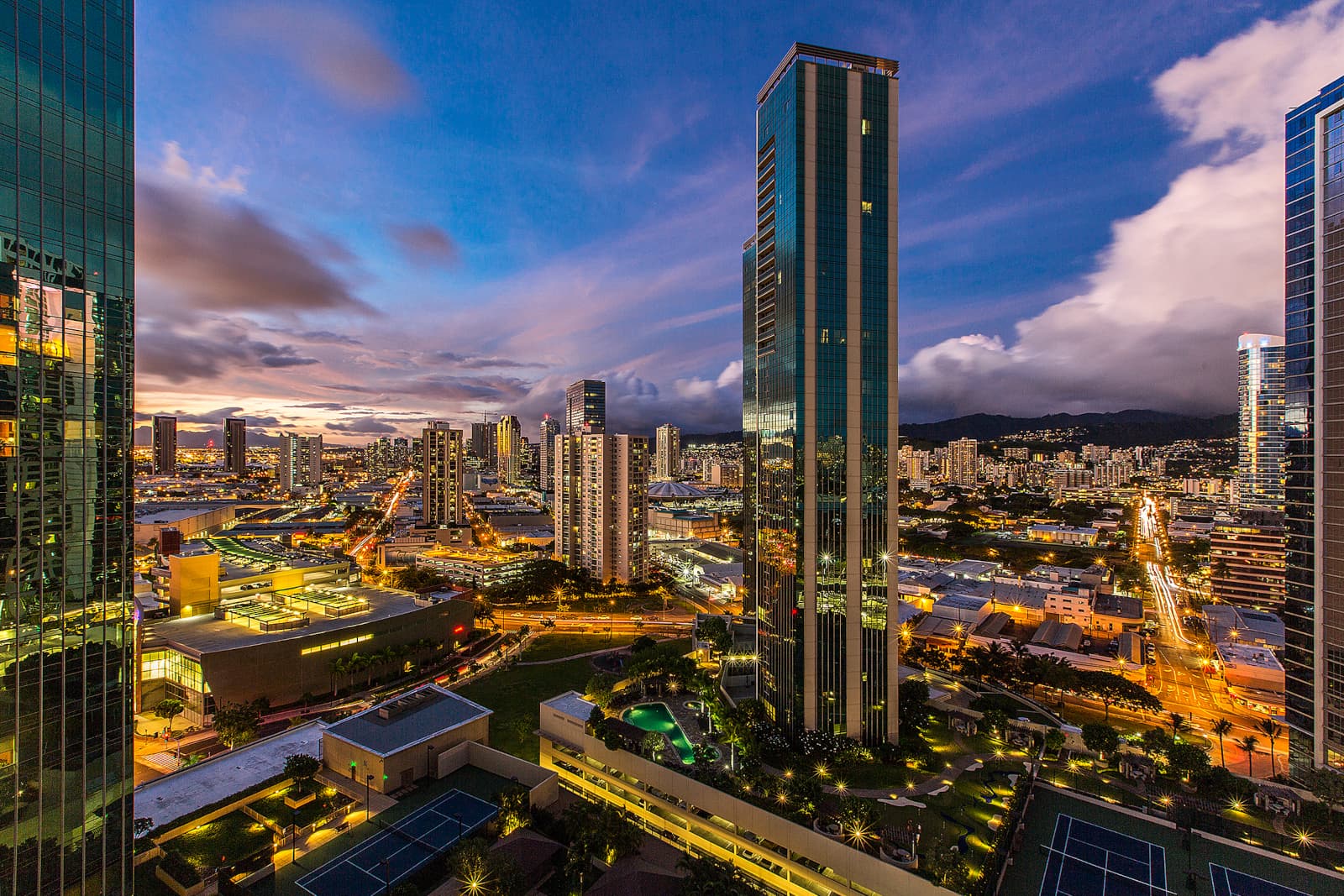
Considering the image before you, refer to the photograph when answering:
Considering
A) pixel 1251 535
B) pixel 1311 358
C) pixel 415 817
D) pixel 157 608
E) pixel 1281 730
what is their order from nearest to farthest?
pixel 415 817 < pixel 1311 358 < pixel 1281 730 < pixel 157 608 < pixel 1251 535

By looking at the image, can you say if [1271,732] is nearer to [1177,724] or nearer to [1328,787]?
[1177,724]

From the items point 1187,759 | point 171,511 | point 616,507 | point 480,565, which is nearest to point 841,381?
point 1187,759

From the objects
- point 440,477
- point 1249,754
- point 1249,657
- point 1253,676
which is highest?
point 440,477

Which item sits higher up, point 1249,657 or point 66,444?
point 66,444

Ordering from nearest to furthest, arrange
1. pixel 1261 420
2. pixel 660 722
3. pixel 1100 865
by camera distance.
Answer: pixel 1100 865 < pixel 660 722 < pixel 1261 420

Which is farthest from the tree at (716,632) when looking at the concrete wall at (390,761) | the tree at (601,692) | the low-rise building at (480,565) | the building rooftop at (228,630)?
the low-rise building at (480,565)

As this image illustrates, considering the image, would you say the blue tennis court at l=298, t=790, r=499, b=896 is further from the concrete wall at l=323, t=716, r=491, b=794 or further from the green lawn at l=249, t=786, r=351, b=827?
the green lawn at l=249, t=786, r=351, b=827

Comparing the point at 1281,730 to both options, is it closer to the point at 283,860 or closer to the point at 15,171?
the point at 283,860

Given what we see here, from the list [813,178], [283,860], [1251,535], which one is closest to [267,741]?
[283,860]
